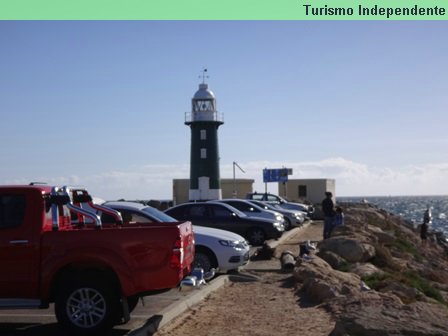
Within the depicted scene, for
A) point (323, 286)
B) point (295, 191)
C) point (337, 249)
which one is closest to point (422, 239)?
point (295, 191)

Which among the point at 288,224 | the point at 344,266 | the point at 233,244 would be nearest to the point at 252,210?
the point at 288,224

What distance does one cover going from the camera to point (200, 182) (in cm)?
4641

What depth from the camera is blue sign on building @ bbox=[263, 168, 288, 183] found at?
48.4 metres

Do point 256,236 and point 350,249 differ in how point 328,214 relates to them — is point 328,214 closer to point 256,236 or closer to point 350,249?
point 256,236

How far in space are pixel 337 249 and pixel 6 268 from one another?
10364 millimetres

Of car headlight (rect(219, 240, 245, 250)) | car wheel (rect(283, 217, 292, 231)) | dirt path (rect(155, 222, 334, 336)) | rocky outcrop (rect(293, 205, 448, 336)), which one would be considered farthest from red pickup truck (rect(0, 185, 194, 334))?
car wheel (rect(283, 217, 292, 231))

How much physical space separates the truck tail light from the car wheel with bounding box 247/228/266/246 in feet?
41.8

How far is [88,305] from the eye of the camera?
8797mm

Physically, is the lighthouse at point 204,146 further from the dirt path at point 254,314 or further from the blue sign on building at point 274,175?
the dirt path at point 254,314

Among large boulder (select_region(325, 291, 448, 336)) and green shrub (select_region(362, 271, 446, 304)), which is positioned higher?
large boulder (select_region(325, 291, 448, 336))

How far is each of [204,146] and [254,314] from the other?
3678 centimetres

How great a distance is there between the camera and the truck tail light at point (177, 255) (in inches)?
346

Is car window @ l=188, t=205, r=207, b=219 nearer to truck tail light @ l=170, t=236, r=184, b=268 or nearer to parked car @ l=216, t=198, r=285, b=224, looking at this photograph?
parked car @ l=216, t=198, r=285, b=224

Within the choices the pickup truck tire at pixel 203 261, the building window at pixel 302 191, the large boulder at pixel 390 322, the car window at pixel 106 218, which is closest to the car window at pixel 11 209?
the car window at pixel 106 218
